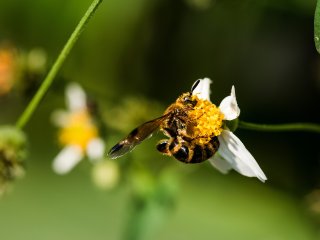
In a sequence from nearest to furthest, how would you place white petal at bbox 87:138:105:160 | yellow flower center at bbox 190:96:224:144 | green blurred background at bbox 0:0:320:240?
yellow flower center at bbox 190:96:224:144
white petal at bbox 87:138:105:160
green blurred background at bbox 0:0:320:240

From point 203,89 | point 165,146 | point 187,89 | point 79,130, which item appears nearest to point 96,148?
point 79,130

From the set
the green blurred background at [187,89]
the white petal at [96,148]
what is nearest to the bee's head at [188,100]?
the white petal at [96,148]

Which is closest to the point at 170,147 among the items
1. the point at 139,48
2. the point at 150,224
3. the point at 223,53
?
the point at 150,224

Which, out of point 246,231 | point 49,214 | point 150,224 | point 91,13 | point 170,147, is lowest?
point 49,214

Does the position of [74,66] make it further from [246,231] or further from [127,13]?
[246,231]

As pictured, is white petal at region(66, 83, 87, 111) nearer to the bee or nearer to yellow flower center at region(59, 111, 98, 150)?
yellow flower center at region(59, 111, 98, 150)

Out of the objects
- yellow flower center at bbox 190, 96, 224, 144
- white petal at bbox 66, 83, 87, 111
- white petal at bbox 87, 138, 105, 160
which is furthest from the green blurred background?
yellow flower center at bbox 190, 96, 224, 144

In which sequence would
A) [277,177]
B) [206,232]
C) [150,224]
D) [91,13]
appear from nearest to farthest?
[91,13], [150,224], [277,177], [206,232]
